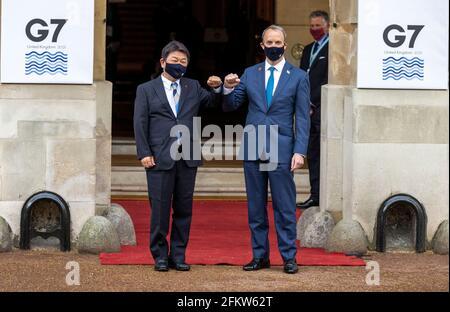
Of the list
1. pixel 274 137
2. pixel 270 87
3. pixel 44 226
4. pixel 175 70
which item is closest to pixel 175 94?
pixel 175 70

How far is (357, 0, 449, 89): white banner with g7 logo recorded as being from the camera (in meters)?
12.5

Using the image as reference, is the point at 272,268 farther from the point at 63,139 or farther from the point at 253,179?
the point at 63,139

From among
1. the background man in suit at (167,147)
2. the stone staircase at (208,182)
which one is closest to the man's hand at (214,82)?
the background man in suit at (167,147)

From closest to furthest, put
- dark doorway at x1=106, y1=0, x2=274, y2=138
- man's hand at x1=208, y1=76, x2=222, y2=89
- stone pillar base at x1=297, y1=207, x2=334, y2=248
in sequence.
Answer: man's hand at x1=208, y1=76, x2=222, y2=89, stone pillar base at x1=297, y1=207, x2=334, y2=248, dark doorway at x1=106, y1=0, x2=274, y2=138

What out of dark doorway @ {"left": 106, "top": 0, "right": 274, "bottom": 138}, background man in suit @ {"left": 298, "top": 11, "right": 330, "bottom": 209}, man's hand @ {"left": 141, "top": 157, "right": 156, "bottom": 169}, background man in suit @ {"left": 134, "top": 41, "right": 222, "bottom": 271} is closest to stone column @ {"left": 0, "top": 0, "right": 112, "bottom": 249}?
background man in suit @ {"left": 134, "top": 41, "right": 222, "bottom": 271}

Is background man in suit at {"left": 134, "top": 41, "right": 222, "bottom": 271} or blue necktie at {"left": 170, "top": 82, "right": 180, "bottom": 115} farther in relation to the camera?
blue necktie at {"left": 170, "top": 82, "right": 180, "bottom": 115}

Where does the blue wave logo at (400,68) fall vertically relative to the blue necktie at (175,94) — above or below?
above

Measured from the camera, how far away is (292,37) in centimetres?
1897

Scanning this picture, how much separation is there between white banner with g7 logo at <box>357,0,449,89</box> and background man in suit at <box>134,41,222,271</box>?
6.04ft

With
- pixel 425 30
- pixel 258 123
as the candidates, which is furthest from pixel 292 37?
pixel 258 123

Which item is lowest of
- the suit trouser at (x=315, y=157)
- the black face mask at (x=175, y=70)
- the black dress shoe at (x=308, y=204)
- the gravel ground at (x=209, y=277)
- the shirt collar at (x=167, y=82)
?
the gravel ground at (x=209, y=277)

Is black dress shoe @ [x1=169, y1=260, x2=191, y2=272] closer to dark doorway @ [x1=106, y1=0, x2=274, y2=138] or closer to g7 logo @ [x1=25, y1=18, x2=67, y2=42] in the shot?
g7 logo @ [x1=25, y1=18, x2=67, y2=42]

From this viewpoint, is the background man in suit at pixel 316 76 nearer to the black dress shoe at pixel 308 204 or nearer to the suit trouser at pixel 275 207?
the black dress shoe at pixel 308 204

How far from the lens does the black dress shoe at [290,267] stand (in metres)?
11.4
